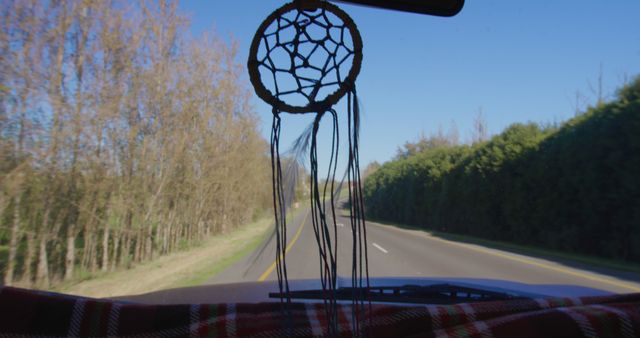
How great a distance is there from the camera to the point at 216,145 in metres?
13.8

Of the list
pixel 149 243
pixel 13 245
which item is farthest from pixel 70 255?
pixel 149 243

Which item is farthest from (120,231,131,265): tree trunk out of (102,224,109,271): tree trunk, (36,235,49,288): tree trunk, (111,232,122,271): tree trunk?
(36,235,49,288): tree trunk

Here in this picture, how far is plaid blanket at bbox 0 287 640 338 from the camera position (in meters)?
1.09

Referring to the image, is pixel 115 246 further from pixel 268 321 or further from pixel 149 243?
pixel 268 321

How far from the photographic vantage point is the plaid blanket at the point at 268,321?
43.1 inches

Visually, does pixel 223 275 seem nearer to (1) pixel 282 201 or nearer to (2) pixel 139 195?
(2) pixel 139 195

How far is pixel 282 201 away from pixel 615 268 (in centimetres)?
1155

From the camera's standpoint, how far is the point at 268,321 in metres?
1.25

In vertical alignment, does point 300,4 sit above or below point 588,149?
below

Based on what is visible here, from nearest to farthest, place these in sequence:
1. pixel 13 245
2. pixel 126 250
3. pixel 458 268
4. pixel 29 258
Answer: pixel 13 245 → pixel 29 258 → pixel 458 268 → pixel 126 250

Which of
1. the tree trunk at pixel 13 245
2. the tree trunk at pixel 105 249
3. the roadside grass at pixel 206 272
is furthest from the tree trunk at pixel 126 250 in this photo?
the tree trunk at pixel 13 245

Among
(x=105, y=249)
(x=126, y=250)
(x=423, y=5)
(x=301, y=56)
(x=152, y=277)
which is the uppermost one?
(x=423, y=5)

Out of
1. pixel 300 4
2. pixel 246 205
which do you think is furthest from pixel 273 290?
pixel 246 205

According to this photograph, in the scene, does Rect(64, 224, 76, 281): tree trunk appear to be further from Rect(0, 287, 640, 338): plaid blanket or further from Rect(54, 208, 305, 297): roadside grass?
Rect(0, 287, 640, 338): plaid blanket
